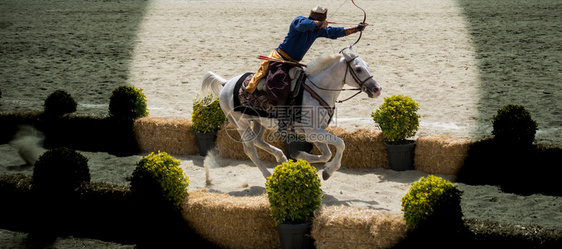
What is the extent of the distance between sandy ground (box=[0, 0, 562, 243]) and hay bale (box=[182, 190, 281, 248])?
1.76m

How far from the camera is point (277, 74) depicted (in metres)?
9.61

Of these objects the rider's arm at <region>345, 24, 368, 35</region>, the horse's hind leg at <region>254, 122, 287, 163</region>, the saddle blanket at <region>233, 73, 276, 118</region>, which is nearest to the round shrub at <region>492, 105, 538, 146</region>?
the rider's arm at <region>345, 24, 368, 35</region>

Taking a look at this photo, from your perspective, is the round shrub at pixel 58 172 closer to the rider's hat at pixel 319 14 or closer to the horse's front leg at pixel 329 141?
the horse's front leg at pixel 329 141

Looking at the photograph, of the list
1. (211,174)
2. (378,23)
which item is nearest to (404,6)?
(378,23)

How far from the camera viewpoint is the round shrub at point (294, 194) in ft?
25.7

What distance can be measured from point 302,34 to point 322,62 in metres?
0.61

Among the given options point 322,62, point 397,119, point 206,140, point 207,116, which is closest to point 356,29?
point 322,62

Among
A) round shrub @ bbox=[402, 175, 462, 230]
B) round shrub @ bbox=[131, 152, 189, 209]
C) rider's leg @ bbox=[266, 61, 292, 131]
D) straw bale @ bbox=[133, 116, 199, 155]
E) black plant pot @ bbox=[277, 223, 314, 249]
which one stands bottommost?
straw bale @ bbox=[133, 116, 199, 155]

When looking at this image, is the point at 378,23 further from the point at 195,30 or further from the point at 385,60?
the point at 195,30

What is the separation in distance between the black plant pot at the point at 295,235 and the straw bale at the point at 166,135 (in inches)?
203

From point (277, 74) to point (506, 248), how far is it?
14.4 ft

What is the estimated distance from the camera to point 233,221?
8430 millimetres

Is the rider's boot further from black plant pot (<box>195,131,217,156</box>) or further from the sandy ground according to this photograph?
black plant pot (<box>195,131,217,156</box>)

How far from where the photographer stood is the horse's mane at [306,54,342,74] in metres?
9.79
